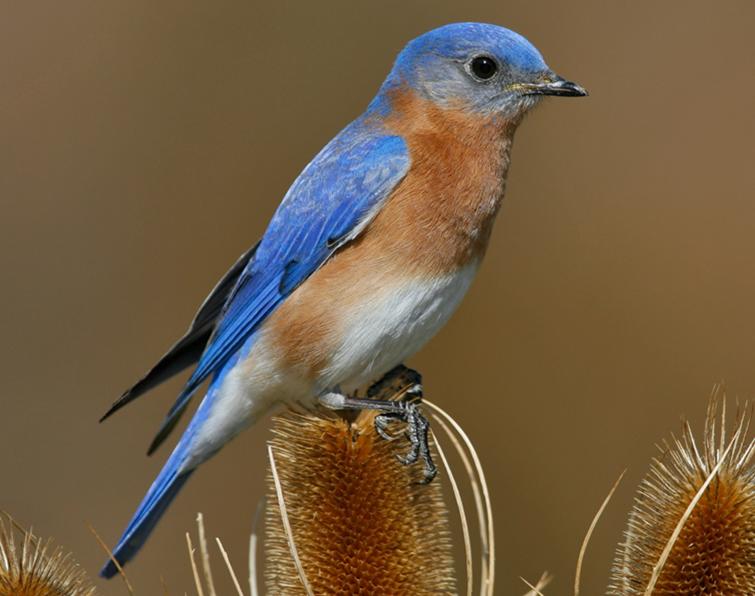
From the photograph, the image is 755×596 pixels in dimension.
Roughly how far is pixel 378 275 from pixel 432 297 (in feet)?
0.74

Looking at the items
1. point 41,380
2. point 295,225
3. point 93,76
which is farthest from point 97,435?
point 295,225

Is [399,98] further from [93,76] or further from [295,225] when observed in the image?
[93,76]

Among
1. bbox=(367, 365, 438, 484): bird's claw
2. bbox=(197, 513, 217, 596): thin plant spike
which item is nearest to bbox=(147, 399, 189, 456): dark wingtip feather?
bbox=(367, 365, 438, 484): bird's claw

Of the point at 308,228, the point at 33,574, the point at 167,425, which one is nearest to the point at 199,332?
the point at 167,425

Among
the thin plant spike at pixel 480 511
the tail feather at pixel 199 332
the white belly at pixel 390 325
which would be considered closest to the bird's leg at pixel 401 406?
the white belly at pixel 390 325

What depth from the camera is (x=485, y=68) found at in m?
5.25

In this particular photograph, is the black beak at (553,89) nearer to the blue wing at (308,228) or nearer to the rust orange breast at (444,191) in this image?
the rust orange breast at (444,191)

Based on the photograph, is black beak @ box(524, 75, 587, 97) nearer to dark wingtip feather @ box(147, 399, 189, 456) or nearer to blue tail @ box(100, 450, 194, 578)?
dark wingtip feather @ box(147, 399, 189, 456)

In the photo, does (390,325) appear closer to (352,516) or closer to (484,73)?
(352,516)

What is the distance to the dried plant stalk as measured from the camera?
3.87 m

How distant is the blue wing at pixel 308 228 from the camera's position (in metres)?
4.98

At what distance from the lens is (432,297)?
4812mm

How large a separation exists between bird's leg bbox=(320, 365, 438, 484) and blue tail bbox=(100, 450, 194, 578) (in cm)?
72

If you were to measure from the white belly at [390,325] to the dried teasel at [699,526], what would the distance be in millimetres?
1342
